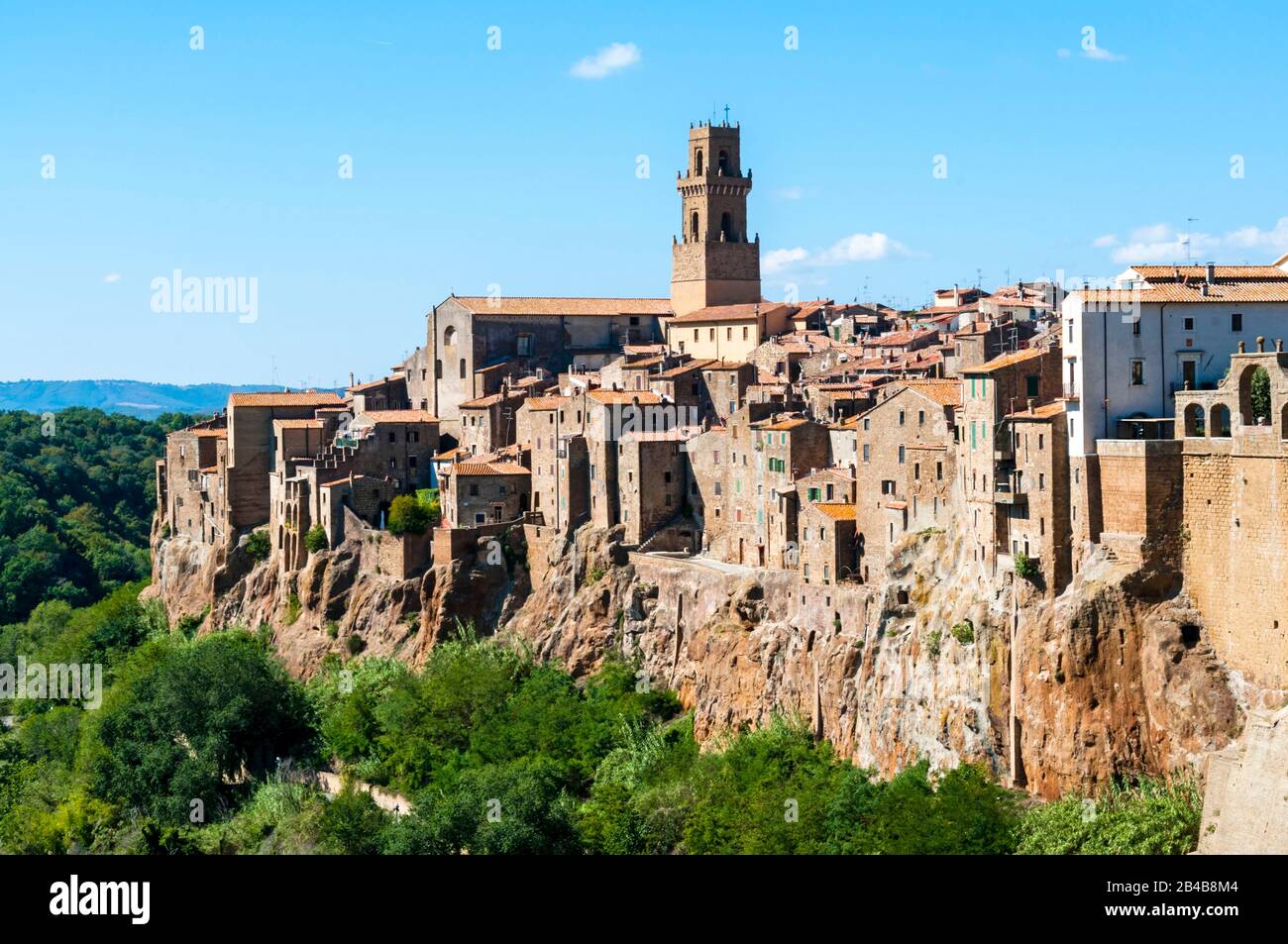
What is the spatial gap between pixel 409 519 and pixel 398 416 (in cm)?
868

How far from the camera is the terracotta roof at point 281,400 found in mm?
94312

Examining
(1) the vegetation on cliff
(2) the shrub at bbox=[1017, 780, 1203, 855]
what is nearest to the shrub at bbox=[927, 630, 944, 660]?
(1) the vegetation on cliff

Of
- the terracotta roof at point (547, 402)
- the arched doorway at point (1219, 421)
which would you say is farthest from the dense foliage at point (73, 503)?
the arched doorway at point (1219, 421)

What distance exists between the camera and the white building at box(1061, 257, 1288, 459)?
5159 cm

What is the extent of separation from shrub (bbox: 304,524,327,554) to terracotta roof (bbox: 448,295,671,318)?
1576cm

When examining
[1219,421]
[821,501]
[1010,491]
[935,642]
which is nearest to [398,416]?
[821,501]

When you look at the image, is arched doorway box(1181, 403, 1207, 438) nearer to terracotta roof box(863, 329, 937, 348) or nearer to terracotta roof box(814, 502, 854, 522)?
terracotta roof box(814, 502, 854, 522)

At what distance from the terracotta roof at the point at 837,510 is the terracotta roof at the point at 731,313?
111 ft

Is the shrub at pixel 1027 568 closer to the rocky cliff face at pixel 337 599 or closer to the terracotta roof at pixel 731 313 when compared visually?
the rocky cliff face at pixel 337 599
